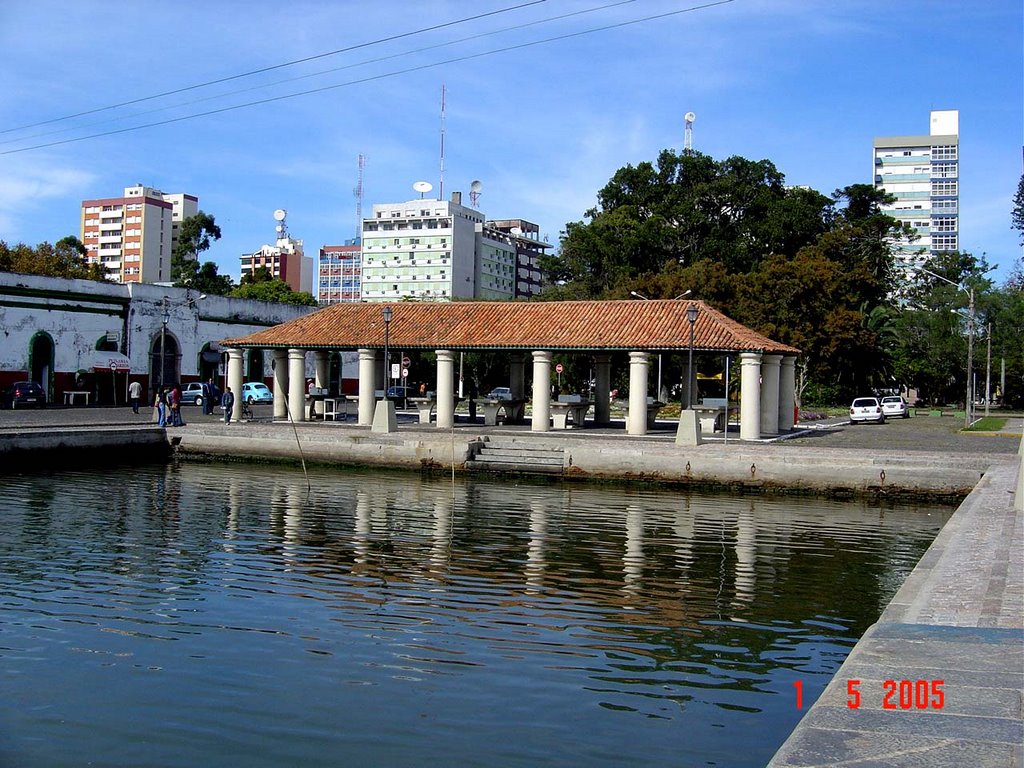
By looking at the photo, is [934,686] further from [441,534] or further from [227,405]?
[227,405]

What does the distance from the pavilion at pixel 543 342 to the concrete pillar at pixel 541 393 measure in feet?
0.10

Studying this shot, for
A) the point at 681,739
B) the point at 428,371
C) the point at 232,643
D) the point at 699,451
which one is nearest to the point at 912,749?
the point at 681,739

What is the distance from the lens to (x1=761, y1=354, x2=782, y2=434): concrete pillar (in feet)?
105

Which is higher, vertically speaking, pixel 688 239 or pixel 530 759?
pixel 688 239

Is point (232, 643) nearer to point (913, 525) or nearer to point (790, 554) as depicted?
point (790, 554)

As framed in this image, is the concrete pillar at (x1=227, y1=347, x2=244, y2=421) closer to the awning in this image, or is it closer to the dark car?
the dark car

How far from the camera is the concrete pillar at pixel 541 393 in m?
31.9

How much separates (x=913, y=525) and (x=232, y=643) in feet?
47.8

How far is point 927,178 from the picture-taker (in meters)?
125

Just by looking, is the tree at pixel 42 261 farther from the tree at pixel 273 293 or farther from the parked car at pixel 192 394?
the tree at pixel 273 293

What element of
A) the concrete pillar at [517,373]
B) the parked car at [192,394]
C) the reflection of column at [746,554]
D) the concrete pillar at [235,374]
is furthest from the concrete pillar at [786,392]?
the parked car at [192,394]

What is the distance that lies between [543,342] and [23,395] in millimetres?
23455

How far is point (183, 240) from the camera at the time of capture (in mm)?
102688

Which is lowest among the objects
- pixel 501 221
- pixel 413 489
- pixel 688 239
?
pixel 413 489
